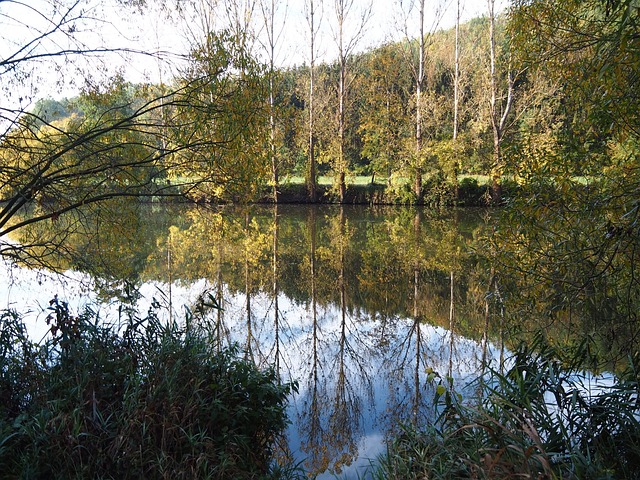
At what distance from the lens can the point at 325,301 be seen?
861cm

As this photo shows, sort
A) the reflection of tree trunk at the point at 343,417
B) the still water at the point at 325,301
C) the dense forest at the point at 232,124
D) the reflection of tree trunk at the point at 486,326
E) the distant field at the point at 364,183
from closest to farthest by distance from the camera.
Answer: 1. the reflection of tree trunk at the point at 343,417
2. the dense forest at the point at 232,124
3. the still water at the point at 325,301
4. the reflection of tree trunk at the point at 486,326
5. the distant field at the point at 364,183

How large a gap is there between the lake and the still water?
0.08 ft

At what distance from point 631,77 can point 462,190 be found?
1816 cm

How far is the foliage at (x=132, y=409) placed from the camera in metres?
2.92

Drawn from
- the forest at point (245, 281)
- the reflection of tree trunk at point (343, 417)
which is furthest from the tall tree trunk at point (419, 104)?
the reflection of tree trunk at point (343, 417)

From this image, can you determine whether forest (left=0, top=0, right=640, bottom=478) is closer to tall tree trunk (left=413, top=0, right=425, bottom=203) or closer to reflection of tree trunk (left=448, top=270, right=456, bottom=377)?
reflection of tree trunk (left=448, top=270, right=456, bottom=377)

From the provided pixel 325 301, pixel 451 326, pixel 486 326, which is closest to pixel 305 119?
pixel 325 301

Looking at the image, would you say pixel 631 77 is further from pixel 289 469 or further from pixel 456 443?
pixel 289 469

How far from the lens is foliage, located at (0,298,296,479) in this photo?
2918mm

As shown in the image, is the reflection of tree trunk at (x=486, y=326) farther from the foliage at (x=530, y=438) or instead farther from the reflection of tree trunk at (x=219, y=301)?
the reflection of tree trunk at (x=219, y=301)

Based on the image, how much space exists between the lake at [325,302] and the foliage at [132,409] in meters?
0.53

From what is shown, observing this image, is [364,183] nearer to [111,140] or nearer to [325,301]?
[325,301]

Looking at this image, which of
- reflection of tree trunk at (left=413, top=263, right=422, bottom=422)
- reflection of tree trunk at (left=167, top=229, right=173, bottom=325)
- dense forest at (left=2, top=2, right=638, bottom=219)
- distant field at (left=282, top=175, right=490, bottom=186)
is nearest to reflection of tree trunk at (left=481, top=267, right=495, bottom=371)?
reflection of tree trunk at (left=413, top=263, right=422, bottom=422)

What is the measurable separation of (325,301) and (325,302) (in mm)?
48
